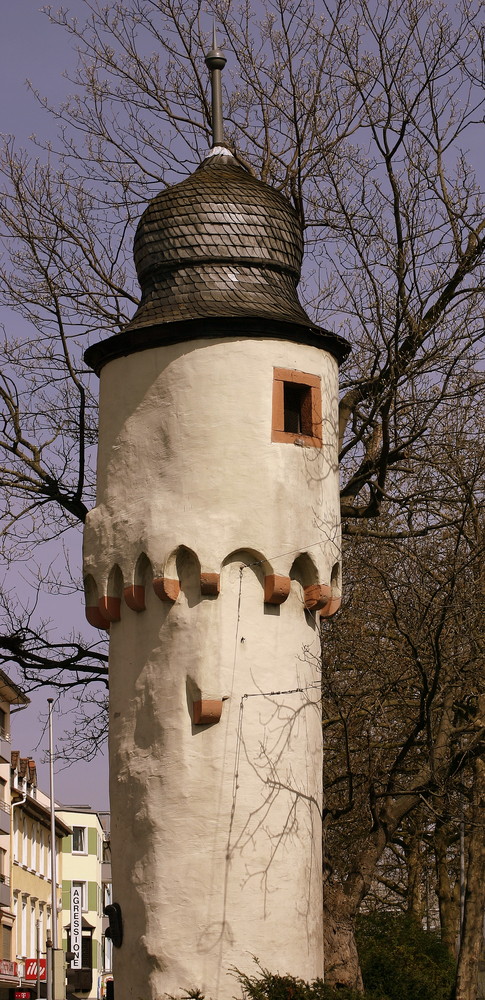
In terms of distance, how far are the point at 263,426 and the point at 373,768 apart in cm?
373

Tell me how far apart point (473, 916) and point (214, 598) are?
652 centimetres

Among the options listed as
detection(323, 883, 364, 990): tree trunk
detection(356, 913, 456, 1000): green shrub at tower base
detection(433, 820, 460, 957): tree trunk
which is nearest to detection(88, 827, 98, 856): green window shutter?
detection(433, 820, 460, 957): tree trunk

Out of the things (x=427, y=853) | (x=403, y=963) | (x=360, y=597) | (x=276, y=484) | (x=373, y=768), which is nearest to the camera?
(x=276, y=484)

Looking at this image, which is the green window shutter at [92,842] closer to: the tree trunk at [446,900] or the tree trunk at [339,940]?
the tree trunk at [446,900]

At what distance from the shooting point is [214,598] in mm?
13656

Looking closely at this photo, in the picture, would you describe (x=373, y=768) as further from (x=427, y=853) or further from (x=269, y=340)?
(x=427, y=853)

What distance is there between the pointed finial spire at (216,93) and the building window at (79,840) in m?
61.0

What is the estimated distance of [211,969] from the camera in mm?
13070

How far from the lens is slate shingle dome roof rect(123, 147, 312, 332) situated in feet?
48.5

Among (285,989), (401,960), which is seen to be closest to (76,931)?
(401,960)

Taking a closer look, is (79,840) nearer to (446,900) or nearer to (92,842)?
(92,842)

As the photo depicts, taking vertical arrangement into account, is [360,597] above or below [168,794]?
above

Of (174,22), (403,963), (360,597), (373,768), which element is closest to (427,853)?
(403,963)

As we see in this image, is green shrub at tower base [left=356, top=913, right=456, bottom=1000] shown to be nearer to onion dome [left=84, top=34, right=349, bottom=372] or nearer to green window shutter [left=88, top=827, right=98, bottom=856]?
onion dome [left=84, top=34, right=349, bottom=372]
